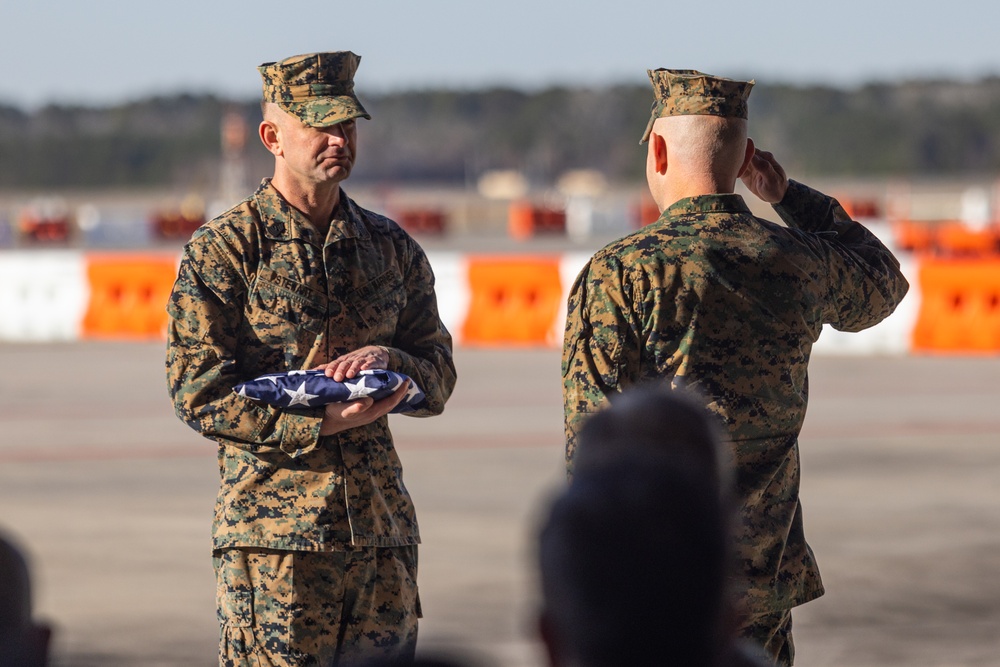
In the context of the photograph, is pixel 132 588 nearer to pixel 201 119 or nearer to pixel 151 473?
pixel 151 473

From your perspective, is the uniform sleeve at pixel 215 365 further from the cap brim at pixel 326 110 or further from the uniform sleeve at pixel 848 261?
the uniform sleeve at pixel 848 261

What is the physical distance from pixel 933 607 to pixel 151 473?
16.6ft

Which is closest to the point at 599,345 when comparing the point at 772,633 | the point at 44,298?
the point at 772,633

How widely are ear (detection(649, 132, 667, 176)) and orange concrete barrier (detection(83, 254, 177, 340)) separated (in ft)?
46.3

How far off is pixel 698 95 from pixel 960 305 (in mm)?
12437

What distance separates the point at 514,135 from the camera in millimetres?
133750

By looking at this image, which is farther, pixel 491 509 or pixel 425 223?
pixel 425 223

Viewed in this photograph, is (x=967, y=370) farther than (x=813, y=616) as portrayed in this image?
Yes

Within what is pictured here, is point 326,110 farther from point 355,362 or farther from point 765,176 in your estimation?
point 765,176

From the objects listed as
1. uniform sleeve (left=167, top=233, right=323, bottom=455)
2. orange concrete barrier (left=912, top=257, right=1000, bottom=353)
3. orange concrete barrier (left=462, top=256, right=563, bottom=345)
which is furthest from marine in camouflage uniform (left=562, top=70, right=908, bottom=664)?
orange concrete barrier (left=462, top=256, right=563, bottom=345)

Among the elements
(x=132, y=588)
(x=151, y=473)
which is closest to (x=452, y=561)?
(x=132, y=588)

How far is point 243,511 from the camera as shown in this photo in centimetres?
384

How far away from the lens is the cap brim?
3895mm

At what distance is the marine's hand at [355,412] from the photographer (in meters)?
3.78
